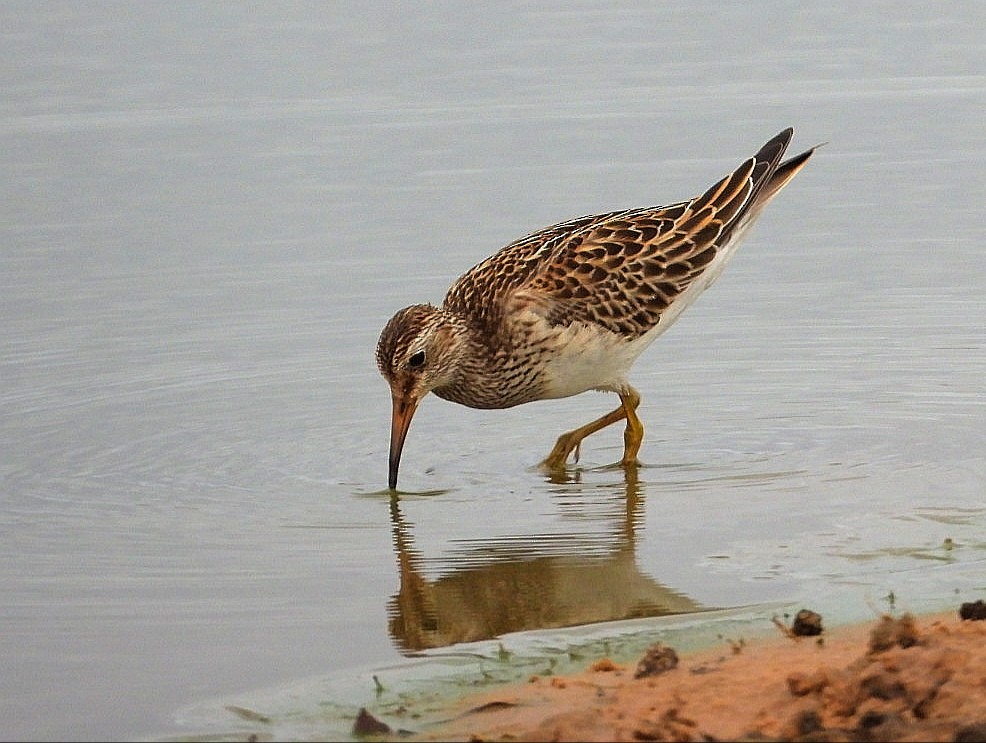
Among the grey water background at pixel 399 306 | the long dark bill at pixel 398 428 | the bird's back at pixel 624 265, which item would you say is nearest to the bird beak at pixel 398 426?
the long dark bill at pixel 398 428

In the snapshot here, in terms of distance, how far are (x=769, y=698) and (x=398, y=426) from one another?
3.89 metres

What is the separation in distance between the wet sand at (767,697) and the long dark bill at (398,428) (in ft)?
9.40

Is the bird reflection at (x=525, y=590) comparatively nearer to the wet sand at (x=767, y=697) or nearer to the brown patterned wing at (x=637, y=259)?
the wet sand at (x=767, y=697)

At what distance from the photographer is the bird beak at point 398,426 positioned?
8.67 m

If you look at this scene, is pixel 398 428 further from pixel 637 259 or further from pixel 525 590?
pixel 525 590

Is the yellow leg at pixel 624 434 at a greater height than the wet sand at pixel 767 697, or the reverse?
the yellow leg at pixel 624 434

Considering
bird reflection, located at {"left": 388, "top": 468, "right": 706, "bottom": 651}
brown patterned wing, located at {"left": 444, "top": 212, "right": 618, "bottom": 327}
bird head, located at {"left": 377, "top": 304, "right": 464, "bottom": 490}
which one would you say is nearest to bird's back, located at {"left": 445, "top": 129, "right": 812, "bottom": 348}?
brown patterned wing, located at {"left": 444, "top": 212, "right": 618, "bottom": 327}

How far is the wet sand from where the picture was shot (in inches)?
195

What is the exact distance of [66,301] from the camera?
39.9 ft

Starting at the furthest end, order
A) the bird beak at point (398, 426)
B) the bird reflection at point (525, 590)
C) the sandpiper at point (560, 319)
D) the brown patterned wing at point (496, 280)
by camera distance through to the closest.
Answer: the brown patterned wing at point (496, 280) → the sandpiper at point (560, 319) → the bird beak at point (398, 426) → the bird reflection at point (525, 590)

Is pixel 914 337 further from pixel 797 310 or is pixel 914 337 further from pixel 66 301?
pixel 66 301

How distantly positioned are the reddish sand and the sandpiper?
10.6ft

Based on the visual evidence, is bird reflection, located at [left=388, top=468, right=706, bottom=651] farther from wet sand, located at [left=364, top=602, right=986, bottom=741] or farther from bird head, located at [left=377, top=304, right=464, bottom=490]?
bird head, located at [left=377, top=304, right=464, bottom=490]

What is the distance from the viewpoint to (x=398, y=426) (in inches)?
350
